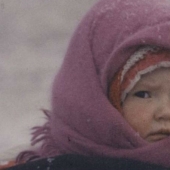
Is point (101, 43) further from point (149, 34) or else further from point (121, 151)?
point (121, 151)

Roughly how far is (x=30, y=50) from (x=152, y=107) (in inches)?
38.2

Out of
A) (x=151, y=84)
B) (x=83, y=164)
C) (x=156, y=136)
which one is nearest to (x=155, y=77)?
(x=151, y=84)

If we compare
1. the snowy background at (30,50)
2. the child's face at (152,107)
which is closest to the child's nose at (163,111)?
the child's face at (152,107)

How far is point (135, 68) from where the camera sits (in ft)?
4.19

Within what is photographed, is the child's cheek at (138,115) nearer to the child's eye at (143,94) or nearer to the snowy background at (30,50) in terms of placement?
the child's eye at (143,94)

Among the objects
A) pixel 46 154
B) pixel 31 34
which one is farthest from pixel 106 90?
pixel 31 34

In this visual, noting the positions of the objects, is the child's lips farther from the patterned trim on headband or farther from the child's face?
the patterned trim on headband

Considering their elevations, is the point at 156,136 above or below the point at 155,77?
below

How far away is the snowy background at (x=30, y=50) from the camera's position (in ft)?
6.62

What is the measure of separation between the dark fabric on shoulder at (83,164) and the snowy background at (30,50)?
2.02 feet

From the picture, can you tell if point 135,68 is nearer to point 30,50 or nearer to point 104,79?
point 104,79

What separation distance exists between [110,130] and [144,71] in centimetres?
13

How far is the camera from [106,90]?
4.24ft

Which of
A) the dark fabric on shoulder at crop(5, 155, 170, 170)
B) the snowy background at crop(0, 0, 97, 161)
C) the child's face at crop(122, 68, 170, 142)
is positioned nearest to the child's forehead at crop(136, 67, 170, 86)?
the child's face at crop(122, 68, 170, 142)
